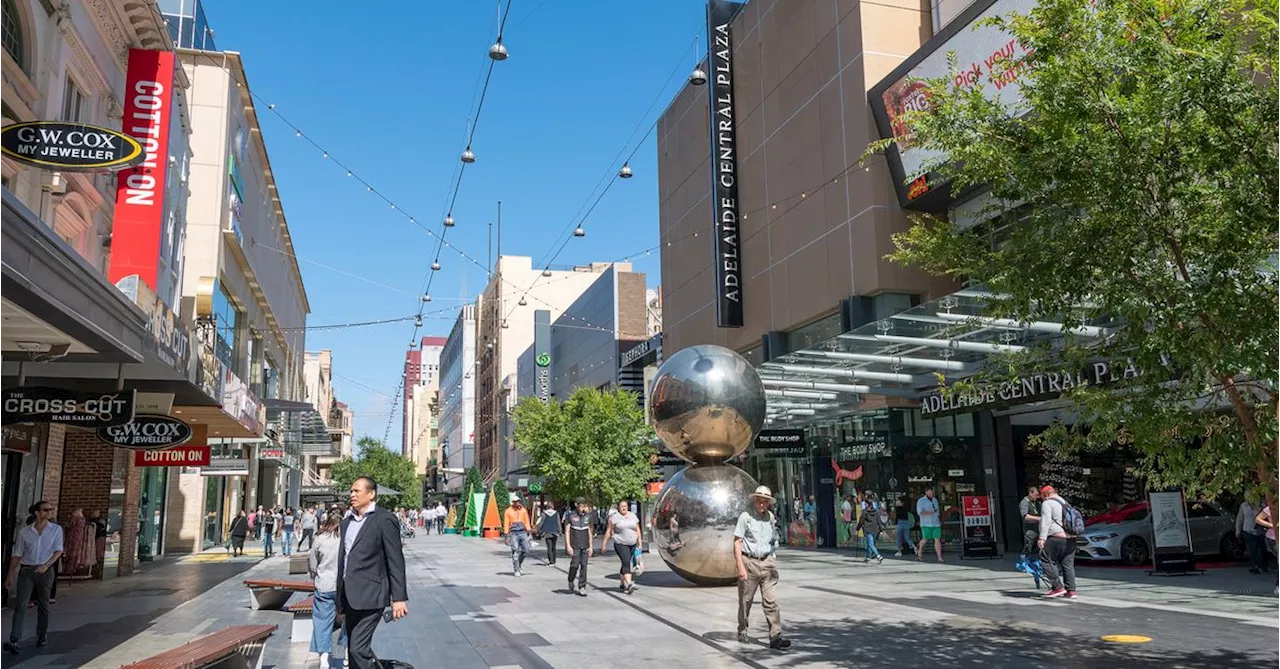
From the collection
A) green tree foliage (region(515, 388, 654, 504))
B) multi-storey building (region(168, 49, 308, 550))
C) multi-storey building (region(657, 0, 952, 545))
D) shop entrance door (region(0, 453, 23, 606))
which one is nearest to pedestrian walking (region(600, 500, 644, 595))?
multi-storey building (region(657, 0, 952, 545))

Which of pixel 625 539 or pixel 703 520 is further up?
pixel 703 520

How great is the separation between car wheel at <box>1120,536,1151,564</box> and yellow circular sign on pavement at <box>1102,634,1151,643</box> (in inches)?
401

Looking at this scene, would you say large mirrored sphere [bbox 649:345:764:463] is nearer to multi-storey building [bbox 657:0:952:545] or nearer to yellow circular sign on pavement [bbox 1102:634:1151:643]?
multi-storey building [bbox 657:0:952:545]

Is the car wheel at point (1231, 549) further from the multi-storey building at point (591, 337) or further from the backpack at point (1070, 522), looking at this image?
the multi-storey building at point (591, 337)

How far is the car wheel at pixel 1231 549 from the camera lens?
19281mm

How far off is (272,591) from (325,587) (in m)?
5.48

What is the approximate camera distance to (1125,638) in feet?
31.6

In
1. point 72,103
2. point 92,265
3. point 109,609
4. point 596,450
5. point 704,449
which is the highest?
point 72,103

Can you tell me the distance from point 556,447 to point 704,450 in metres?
14.7

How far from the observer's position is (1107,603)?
12680 millimetres

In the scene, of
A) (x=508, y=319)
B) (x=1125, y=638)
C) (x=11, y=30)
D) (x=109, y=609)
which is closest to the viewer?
(x=1125, y=638)

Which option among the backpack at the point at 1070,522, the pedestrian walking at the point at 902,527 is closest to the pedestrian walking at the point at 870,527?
the pedestrian walking at the point at 902,527

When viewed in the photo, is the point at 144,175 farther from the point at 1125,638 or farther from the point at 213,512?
the point at 213,512

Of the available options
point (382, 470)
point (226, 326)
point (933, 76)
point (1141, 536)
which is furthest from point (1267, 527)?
point (382, 470)
